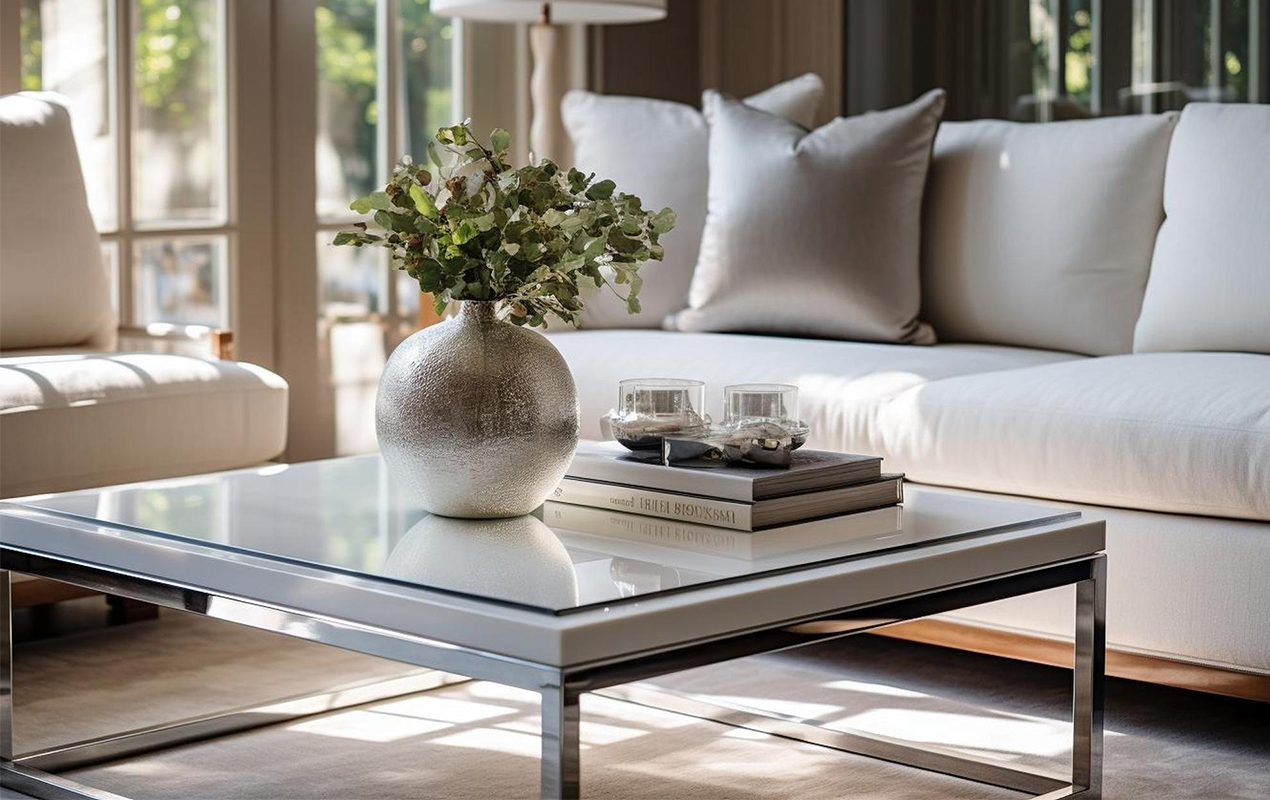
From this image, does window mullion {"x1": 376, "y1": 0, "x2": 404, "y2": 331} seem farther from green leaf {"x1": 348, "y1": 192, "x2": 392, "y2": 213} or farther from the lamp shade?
green leaf {"x1": 348, "y1": 192, "x2": 392, "y2": 213}

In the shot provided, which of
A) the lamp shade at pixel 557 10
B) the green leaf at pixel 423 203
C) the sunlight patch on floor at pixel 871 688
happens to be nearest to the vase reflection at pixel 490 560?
the green leaf at pixel 423 203

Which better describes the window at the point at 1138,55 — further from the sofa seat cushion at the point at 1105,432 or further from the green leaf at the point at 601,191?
the green leaf at the point at 601,191

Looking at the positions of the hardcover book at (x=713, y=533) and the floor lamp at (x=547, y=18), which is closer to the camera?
the hardcover book at (x=713, y=533)

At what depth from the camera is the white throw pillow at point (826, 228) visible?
333cm

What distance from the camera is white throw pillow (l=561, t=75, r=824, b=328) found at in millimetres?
3660

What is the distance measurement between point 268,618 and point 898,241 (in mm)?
2026

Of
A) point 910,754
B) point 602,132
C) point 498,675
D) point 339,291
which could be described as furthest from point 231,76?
point 498,675

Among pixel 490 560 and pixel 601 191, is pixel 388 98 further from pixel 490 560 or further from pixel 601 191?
pixel 490 560

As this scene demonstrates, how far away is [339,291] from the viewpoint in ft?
Answer: 14.4

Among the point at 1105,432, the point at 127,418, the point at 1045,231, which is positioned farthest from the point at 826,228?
the point at 127,418

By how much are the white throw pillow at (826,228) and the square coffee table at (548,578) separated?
1.28m

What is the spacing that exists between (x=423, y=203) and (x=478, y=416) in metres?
0.25

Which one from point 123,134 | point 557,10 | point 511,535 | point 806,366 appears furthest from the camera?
point 557,10

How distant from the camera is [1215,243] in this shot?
295 centimetres
